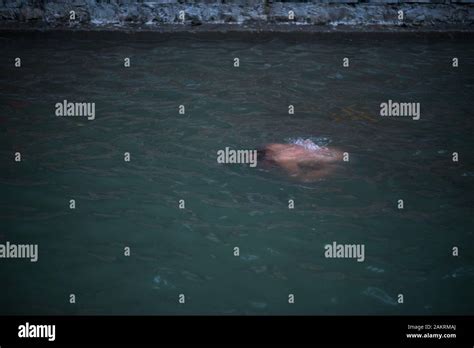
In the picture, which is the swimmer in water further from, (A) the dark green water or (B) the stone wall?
(B) the stone wall

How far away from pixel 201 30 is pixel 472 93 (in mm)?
5467

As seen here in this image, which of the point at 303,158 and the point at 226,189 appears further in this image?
the point at 303,158

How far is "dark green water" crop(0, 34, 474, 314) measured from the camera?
15.9 feet

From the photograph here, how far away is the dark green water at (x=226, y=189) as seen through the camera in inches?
190

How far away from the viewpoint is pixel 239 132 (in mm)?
7703

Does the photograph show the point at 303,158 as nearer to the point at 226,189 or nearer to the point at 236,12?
the point at 226,189

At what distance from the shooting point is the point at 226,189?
6320mm

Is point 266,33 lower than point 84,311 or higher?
higher

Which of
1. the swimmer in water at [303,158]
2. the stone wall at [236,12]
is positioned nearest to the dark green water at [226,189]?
the swimmer in water at [303,158]

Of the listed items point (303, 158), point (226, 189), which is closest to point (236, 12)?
point (303, 158)

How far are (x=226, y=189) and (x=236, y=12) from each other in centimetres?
713

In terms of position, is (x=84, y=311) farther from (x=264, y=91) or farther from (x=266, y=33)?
(x=266, y=33)
